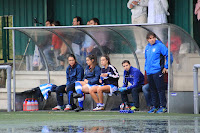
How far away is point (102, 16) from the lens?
19.5 meters

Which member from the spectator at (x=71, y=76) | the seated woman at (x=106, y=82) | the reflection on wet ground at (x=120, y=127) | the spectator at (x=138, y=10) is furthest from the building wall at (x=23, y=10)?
the reflection on wet ground at (x=120, y=127)

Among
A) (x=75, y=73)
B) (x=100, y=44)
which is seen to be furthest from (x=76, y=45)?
(x=75, y=73)

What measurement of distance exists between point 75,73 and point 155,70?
214 centimetres

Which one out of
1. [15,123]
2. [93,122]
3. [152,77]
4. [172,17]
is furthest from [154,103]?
[172,17]

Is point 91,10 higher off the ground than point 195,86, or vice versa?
point 91,10

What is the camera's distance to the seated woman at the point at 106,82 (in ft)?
47.9

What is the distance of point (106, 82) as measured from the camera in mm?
14773

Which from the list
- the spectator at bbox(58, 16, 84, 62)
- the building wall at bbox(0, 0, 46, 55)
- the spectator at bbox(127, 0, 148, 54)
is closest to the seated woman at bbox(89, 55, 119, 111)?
the spectator at bbox(58, 16, 84, 62)

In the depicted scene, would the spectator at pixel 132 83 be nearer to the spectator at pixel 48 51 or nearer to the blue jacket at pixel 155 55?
the blue jacket at pixel 155 55

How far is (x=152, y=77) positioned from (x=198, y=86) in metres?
0.99

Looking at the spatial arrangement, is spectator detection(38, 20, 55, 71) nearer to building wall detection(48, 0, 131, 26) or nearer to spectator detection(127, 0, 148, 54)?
spectator detection(127, 0, 148, 54)

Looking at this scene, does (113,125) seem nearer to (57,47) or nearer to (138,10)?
(57,47)

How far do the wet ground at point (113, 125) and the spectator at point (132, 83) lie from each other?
1340mm

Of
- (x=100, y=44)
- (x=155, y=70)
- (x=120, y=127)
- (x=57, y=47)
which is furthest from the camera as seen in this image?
(x=57, y=47)
